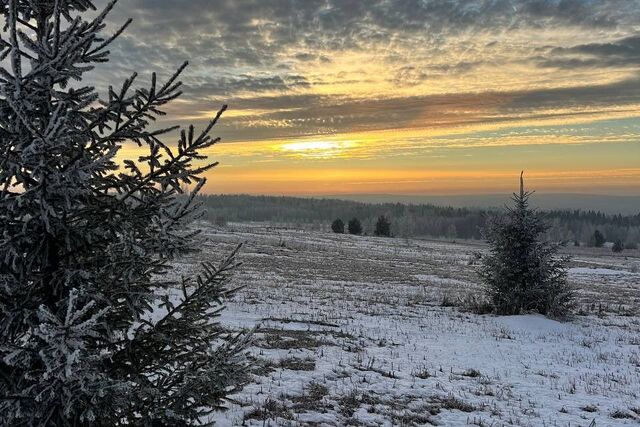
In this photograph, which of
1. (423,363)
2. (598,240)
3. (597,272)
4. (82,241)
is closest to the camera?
(82,241)

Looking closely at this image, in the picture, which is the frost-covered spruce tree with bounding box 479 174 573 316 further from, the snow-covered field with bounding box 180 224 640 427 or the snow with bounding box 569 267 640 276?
the snow with bounding box 569 267 640 276

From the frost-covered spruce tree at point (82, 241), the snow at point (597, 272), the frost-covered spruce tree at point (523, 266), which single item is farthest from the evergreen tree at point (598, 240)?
the frost-covered spruce tree at point (82, 241)

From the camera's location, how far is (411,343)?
13156mm

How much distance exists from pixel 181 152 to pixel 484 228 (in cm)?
1803

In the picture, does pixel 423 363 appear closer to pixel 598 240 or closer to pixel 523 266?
pixel 523 266

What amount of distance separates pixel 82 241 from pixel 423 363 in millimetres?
9132

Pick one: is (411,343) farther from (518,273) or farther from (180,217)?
(180,217)

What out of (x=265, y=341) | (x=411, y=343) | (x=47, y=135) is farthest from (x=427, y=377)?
(x=47, y=135)

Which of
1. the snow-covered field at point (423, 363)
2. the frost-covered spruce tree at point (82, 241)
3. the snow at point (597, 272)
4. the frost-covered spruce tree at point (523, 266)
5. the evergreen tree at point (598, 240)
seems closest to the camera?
the frost-covered spruce tree at point (82, 241)

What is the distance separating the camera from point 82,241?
3682 mm

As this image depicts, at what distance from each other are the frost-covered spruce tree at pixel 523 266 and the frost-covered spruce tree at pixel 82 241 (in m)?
17.1

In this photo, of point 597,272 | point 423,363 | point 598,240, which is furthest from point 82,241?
point 598,240

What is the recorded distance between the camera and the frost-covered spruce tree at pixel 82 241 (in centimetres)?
316

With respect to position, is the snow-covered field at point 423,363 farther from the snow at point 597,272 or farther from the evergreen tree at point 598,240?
the evergreen tree at point 598,240
